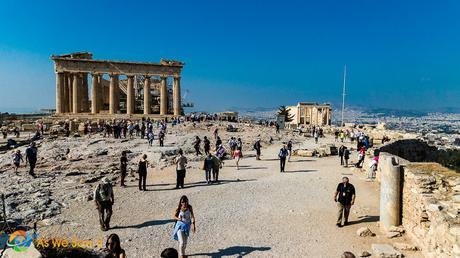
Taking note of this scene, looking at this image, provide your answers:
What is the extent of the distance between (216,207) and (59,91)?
45.2 metres

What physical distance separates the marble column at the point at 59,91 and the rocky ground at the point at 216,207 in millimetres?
29806

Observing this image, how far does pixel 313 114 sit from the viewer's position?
6612cm

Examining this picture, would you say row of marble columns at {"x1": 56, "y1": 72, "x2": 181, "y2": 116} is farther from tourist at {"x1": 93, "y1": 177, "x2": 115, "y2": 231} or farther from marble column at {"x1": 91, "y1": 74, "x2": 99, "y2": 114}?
tourist at {"x1": 93, "y1": 177, "x2": 115, "y2": 231}

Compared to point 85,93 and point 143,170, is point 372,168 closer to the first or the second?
point 143,170

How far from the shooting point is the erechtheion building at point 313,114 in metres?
64.8

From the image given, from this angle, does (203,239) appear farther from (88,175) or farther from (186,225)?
(88,175)

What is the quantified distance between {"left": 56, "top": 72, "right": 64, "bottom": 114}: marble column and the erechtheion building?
38.1 meters

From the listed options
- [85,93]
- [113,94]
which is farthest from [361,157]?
[85,93]

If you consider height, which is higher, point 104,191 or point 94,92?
point 94,92

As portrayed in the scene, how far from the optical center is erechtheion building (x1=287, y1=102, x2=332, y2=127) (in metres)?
64.8

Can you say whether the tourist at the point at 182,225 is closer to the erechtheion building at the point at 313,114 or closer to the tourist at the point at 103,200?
the tourist at the point at 103,200

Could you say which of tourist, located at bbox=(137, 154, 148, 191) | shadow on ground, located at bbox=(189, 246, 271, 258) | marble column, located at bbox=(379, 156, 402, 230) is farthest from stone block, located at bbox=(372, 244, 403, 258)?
tourist, located at bbox=(137, 154, 148, 191)

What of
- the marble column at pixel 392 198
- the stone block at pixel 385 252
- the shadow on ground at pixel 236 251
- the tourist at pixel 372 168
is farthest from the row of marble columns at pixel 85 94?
the stone block at pixel 385 252

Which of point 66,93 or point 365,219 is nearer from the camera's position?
Answer: point 365,219
